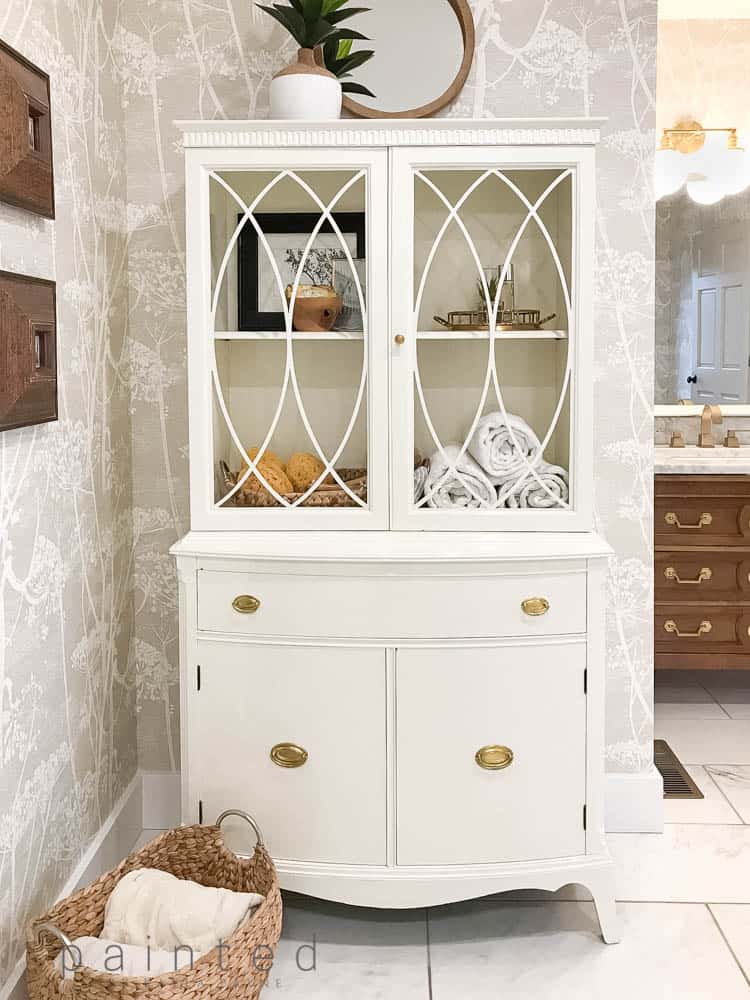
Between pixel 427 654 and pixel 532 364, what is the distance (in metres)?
0.70

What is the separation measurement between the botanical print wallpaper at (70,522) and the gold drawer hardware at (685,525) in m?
1.82

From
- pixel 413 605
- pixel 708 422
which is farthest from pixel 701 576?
pixel 413 605

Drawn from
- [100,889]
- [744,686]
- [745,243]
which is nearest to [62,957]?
[100,889]

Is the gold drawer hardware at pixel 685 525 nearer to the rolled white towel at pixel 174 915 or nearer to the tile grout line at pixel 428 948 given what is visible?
the tile grout line at pixel 428 948

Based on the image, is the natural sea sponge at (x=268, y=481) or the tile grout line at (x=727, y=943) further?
the natural sea sponge at (x=268, y=481)

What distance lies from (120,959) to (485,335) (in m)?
1.46

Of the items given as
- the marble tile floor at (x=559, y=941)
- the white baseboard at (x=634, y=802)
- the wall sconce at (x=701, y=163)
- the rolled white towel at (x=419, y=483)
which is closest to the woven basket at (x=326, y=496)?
the rolled white towel at (x=419, y=483)

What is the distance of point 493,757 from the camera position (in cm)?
221

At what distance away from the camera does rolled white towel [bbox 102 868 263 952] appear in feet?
6.31

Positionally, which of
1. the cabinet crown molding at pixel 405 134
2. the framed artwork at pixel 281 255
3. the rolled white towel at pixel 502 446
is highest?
the cabinet crown molding at pixel 405 134

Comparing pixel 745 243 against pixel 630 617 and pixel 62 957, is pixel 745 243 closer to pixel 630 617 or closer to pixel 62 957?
pixel 630 617

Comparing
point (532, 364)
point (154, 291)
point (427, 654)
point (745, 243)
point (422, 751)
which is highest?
point (745, 243)

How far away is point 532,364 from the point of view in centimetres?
236

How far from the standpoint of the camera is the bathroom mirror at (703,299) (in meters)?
3.95
